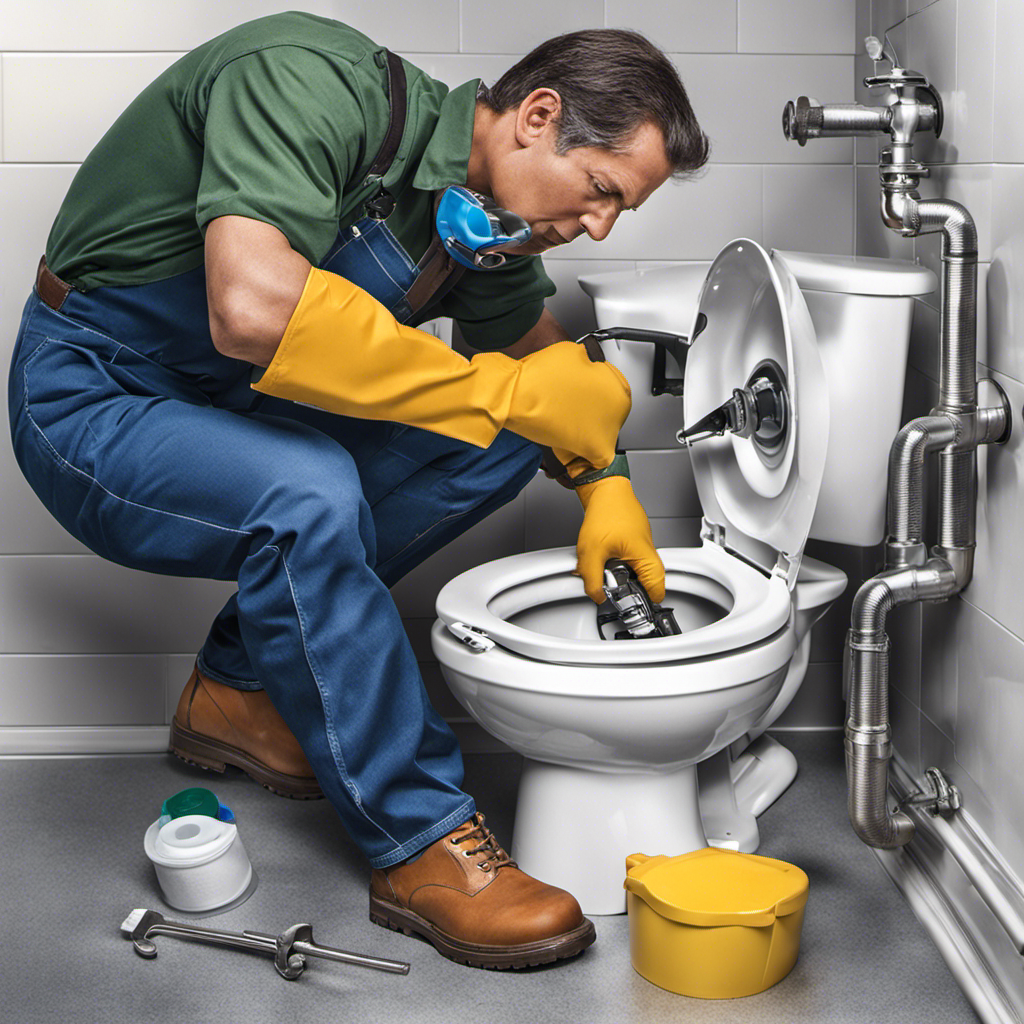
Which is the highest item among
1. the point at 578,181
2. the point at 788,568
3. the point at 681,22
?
the point at 681,22

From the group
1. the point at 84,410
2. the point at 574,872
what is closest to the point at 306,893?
the point at 574,872

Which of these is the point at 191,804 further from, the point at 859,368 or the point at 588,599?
the point at 859,368

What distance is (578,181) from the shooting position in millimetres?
1346

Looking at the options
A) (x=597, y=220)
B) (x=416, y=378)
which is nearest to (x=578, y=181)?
(x=597, y=220)

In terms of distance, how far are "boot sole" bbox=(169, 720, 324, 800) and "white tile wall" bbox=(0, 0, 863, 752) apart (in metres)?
0.15

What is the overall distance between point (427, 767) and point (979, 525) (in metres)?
0.67

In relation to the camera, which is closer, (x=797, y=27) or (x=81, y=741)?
(x=797, y=27)

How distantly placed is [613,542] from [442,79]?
0.77m

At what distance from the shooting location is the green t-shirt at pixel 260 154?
1.23 m

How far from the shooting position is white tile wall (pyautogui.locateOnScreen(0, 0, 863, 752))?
178cm

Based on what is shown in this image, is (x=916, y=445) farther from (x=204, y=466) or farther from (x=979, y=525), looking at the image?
(x=204, y=466)

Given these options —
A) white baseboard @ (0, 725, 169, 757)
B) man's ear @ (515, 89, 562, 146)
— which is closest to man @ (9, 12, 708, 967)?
man's ear @ (515, 89, 562, 146)

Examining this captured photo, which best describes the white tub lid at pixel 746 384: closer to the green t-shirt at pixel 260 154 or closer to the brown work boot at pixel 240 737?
the green t-shirt at pixel 260 154

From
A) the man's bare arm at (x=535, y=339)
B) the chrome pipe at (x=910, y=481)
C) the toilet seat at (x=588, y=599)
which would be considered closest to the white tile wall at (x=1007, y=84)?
the chrome pipe at (x=910, y=481)
